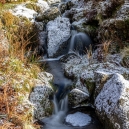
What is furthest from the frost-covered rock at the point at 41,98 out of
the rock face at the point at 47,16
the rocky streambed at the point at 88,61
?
the rock face at the point at 47,16

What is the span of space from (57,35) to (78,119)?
3744 mm

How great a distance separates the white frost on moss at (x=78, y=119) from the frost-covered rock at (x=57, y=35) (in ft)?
10.1

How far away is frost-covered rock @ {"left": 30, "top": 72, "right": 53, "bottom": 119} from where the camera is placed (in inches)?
231

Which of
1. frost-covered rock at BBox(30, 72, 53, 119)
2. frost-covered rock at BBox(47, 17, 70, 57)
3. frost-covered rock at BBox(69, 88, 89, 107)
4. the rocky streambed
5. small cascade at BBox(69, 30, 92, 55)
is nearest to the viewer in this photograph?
the rocky streambed

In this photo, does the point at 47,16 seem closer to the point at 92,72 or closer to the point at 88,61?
the point at 88,61

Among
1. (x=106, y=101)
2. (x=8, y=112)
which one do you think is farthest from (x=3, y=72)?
(x=106, y=101)

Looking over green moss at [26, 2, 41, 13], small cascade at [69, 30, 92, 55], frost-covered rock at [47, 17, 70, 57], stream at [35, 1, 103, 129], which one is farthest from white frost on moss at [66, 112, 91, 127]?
green moss at [26, 2, 41, 13]

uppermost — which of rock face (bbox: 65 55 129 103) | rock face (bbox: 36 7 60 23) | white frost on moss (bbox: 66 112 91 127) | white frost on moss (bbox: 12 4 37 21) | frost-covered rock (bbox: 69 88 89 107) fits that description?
white frost on moss (bbox: 12 4 37 21)

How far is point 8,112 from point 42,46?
4.25 metres

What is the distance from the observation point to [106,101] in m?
5.45

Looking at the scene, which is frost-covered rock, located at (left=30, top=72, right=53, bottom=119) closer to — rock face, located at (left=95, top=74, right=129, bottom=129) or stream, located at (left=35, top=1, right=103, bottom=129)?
stream, located at (left=35, top=1, right=103, bottom=129)

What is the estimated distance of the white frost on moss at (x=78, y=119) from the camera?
5.75 meters

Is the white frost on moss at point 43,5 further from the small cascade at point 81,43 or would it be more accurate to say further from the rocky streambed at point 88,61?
the small cascade at point 81,43

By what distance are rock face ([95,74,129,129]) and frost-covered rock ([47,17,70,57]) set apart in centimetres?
325
